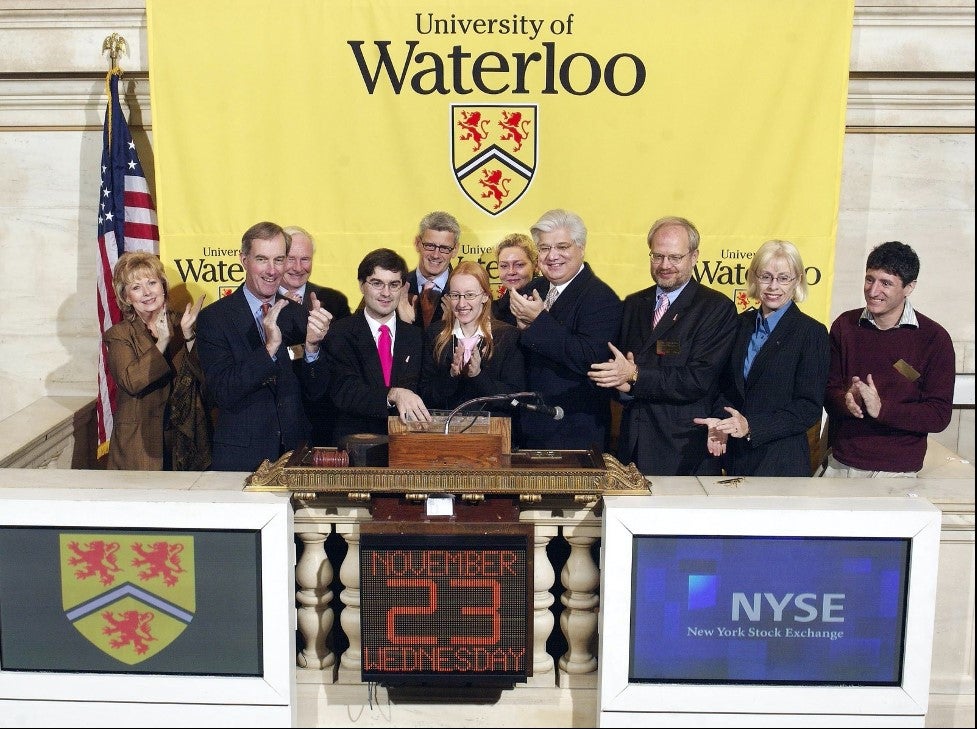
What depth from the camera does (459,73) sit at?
7.26 m

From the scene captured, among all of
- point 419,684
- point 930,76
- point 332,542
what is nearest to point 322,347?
point 332,542

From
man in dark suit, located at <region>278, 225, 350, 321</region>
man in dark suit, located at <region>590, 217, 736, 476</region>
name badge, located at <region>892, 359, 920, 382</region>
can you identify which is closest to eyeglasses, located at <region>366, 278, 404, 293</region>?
man in dark suit, located at <region>278, 225, 350, 321</region>

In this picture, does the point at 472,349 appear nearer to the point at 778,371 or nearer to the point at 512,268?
the point at 512,268

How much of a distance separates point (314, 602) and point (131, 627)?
0.81 m

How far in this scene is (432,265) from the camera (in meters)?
7.00

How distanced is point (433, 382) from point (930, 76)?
389cm

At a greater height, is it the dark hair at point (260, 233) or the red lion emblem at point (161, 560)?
the dark hair at point (260, 233)

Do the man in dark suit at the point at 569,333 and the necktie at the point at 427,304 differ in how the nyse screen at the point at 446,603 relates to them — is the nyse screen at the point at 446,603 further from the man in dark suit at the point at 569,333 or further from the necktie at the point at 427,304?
the necktie at the point at 427,304

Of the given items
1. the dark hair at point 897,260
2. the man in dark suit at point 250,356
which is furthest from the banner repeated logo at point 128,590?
the dark hair at point 897,260

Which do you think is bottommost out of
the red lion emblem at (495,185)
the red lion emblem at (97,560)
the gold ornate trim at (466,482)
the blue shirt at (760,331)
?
the red lion emblem at (97,560)

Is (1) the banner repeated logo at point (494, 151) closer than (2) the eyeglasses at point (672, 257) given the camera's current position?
No

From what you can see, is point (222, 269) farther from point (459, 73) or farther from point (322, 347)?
point (459, 73)

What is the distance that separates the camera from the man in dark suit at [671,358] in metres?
5.97

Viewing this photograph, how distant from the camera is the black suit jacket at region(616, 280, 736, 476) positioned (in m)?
5.99
